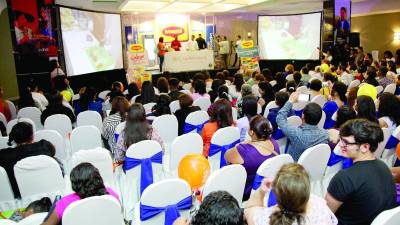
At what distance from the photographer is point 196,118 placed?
5.28m

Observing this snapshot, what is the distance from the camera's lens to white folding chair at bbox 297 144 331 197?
3201mm

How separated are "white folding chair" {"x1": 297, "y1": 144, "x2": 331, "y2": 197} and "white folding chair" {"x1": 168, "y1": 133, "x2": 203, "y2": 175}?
1.28 metres

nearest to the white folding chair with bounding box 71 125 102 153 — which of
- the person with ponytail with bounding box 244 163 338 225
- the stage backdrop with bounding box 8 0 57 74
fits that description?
the person with ponytail with bounding box 244 163 338 225

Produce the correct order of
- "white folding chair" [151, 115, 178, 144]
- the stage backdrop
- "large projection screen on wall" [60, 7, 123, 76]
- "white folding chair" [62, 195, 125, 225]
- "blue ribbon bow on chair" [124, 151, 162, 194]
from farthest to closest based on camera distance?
"large projection screen on wall" [60, 7, 123, 76] → the stage backdrop → "white folding chair" [151, 115, 178, 144] → "blue ribbon bow on chair" [124, 151, 162, 194] → "white folding chair" [62, 195, 125, 225]

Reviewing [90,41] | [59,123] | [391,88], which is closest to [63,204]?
[59,123]

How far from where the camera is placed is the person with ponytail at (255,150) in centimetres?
312

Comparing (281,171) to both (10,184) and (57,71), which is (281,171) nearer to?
(10,184)

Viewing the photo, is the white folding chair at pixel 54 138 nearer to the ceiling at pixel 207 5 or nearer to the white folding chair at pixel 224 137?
the white folding chair at pixel 224 137

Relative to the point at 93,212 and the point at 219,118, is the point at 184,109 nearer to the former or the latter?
the point at 219,118

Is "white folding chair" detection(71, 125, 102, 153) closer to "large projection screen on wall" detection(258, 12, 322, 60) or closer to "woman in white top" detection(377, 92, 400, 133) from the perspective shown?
"woman in white top" detection(377, 92, 400, 133)

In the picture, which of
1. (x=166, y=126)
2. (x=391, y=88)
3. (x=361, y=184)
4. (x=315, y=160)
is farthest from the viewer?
(x=391, y=88)

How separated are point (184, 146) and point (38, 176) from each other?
1.56 metres

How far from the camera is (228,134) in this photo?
4020mm

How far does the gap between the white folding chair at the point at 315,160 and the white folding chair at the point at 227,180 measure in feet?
2.19
